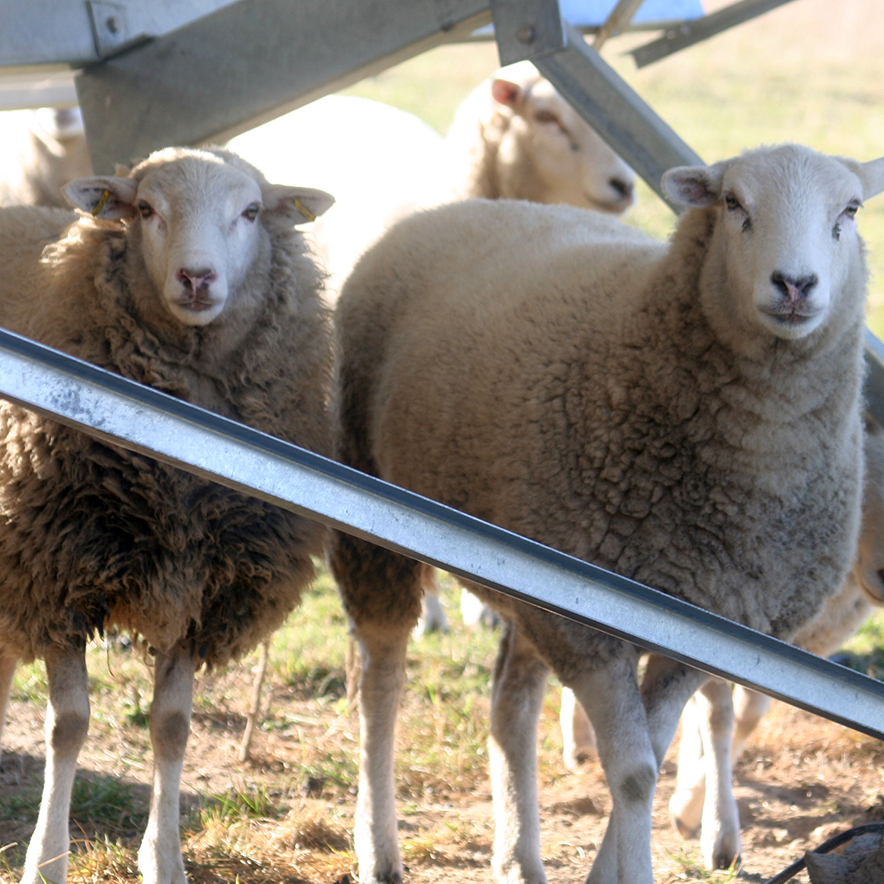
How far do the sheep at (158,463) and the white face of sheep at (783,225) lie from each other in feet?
3.65

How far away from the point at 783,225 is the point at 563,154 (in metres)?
3.12

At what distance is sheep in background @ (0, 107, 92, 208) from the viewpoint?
607cm

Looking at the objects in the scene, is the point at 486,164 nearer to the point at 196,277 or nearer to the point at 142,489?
the point at 196,277

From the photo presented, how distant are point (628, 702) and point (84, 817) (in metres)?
1.74

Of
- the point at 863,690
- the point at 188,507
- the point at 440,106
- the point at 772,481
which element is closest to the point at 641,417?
the point at 772,481

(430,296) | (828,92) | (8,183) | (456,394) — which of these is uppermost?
(828,92)

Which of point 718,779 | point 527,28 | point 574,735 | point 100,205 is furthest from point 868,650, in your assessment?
point 100,205

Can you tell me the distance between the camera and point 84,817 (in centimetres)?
367

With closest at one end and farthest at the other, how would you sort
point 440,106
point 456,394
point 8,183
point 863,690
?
1. point 863,690
2. point 456,394
3. point 8,183
4. point 440,106

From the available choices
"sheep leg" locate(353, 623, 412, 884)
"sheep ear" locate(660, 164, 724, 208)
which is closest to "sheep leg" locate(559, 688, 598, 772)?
"sheep leg" locate(353, 623, 412, 884)

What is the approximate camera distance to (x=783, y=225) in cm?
278

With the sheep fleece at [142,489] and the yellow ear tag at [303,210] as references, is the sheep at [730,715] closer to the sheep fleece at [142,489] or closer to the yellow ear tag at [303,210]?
the sheep fleece at [142,489]

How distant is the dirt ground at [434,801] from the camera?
357 centimetres

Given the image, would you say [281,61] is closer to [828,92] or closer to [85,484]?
[85,484]
